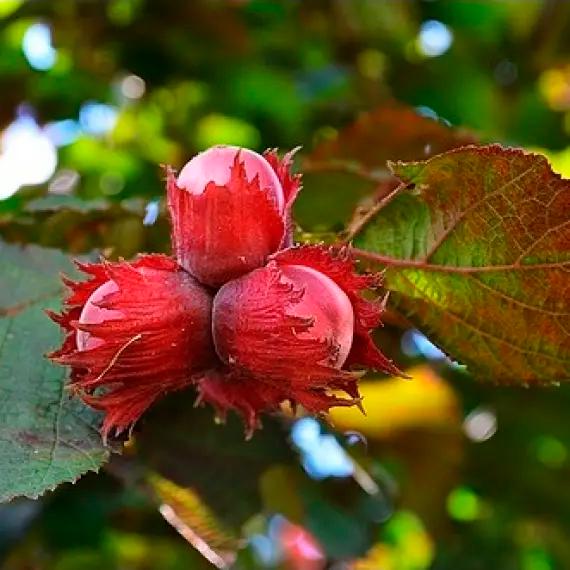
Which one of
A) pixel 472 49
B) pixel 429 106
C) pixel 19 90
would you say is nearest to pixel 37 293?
pixel 19 90

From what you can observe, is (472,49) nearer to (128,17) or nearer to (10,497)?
(128,17)

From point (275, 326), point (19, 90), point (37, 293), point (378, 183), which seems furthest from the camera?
point (19, 90)

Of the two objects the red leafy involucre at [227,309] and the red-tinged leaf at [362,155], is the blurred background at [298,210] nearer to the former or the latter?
the red-tinged leaf at [362,155]

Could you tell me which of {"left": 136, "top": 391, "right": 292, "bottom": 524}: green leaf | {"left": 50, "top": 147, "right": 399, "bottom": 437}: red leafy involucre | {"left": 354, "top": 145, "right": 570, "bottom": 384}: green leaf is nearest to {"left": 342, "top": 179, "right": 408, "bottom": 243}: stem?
{"left": 354, "top": 145, "right": 570, "bottom": 384}: green leaf

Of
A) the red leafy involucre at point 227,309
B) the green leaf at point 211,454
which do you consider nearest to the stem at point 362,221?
the red leafy involucre at point 227,309

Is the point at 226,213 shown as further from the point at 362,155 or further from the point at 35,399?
the point at 362,155

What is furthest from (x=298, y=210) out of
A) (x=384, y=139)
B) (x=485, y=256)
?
(x=485, y=256)

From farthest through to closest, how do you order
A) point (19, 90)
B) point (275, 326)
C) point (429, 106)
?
point (429, 106) < point (19, 90) < point (275, 326)
